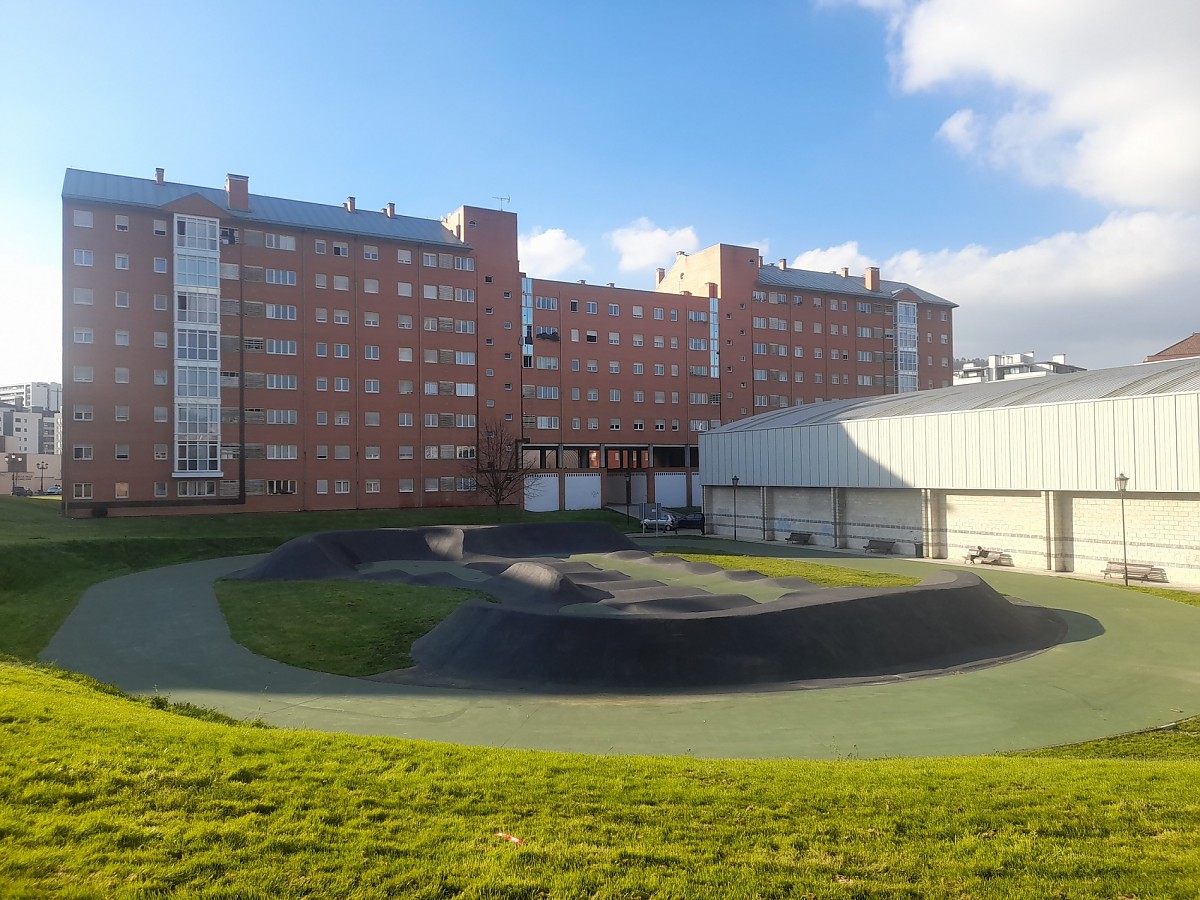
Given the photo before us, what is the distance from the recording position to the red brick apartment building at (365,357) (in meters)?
53.6

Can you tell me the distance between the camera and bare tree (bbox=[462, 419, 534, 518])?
2490 inches

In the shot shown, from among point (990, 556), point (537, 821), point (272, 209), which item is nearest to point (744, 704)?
point (537, 821)

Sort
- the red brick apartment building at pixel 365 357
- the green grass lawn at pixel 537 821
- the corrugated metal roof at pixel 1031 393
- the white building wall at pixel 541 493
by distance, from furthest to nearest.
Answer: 1. the white building wall at pixel 541 493
2. the red brick apartment building at pixel 365 357
3. the corrugated metal roof at pixel 1031 393
4. the green grass lawn at pixel 537 821

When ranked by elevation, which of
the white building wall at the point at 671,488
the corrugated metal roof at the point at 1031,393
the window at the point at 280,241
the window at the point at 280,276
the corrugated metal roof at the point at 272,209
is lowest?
the white building wall at the point at 671,488

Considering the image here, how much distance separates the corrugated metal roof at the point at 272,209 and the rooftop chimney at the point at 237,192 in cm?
57

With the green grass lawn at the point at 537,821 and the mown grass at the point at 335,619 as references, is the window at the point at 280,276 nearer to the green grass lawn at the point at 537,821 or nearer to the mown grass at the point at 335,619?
the mown grass at the point at 335,619

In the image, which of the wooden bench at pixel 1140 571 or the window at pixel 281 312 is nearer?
the wooden bench at pixel 1140 571

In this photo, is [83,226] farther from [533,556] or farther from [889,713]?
A: [889,713]

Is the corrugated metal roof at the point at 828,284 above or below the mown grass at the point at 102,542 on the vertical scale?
above

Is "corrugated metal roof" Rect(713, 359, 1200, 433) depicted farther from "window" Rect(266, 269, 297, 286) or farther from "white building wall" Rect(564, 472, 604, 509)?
"window" Rect(266, 269, 297, 286)

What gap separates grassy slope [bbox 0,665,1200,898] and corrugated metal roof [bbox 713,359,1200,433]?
26.2 meters

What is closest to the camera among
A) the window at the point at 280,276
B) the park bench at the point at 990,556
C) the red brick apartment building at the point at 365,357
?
the park bench at the point at 990,556

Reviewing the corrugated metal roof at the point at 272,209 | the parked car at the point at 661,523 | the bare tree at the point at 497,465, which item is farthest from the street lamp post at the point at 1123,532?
the corrugated metal roof at the point at 272,209

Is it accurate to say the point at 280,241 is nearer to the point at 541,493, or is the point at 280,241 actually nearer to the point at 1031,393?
the point at 541,493
